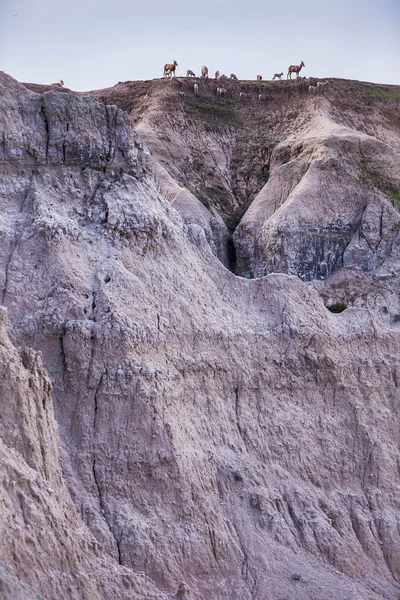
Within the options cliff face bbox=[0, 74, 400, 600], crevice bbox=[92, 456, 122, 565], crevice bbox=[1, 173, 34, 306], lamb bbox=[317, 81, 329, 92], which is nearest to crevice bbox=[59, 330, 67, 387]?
cliff face bbox=[0, 74, 400, 600]

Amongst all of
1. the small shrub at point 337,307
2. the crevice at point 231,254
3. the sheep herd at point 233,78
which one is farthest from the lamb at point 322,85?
the small shrub at point 337,307

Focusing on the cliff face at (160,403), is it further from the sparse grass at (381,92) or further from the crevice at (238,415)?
the sparse grass at (381,92)

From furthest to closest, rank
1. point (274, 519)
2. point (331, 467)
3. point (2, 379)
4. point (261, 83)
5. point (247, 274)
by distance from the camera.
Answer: point (261, 83)
point (247, 274)
point (331, 467)
point (274, 519)
point (2, 379)

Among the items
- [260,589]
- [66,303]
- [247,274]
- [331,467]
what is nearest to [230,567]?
[260,589]

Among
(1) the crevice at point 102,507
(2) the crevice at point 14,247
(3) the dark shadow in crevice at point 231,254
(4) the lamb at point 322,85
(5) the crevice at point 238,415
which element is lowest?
(1) the crevice at point 102,507

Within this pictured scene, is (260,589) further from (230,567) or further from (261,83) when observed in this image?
(261,83)

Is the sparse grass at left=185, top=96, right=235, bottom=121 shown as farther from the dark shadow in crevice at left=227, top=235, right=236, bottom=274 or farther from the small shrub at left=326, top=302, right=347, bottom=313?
the small shrub at left=326, top=302, right=347, bottom=313

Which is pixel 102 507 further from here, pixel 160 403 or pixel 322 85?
pixel 322 85

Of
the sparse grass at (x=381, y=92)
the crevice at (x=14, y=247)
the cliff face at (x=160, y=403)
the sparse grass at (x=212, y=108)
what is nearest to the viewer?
the cliff face at (x=160, y=403)
